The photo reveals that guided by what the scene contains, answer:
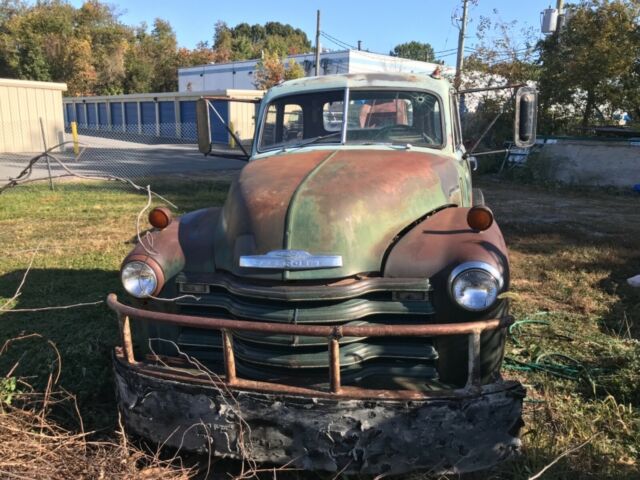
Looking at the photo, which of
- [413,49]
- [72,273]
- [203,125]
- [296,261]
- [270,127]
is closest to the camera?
[296,261]

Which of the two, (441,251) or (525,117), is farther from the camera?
(525,117)

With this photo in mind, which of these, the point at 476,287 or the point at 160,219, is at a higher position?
the point at 160,219

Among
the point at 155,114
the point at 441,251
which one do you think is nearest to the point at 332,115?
the point at 441,251

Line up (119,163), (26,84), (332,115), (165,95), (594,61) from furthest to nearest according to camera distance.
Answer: (165,95) < (26,84) < (119,163) < (594,61) < (332,115)

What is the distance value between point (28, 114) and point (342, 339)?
2540 centimetres

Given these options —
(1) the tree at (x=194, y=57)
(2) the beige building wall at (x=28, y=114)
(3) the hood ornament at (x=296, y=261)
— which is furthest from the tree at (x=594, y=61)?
(1) the tree at (x=194, y=57)

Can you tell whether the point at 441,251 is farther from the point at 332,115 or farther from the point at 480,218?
the point at 332,115

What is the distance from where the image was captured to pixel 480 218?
9.98 feet

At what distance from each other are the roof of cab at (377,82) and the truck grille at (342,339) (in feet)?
7.11

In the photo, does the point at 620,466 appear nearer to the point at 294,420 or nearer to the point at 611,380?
the point at 611,380

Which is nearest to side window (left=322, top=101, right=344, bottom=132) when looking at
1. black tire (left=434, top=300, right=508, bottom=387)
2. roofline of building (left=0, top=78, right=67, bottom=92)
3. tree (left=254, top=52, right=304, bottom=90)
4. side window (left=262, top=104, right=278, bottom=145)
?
side window (left=262, top=104, right=278, bottom=145)

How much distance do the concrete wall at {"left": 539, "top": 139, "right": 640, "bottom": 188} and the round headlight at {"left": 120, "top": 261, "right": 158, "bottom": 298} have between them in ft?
46.2

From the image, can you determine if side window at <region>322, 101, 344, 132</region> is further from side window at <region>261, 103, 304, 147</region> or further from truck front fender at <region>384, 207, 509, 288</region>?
truck front fender at <region>384, 207, 509, 288</region>

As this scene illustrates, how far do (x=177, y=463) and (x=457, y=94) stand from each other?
12.0 feet
